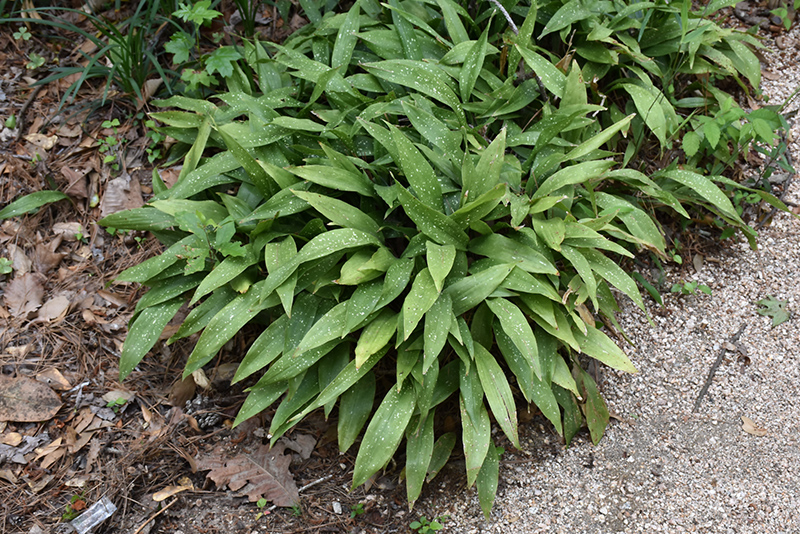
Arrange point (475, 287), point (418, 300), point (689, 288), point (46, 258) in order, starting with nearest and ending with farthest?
point (418, 300) → point (475, 287) → point (689, 288) → point (46, 258)

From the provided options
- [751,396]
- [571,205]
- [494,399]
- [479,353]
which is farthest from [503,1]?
[751,396]

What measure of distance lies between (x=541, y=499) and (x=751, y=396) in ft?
3.15

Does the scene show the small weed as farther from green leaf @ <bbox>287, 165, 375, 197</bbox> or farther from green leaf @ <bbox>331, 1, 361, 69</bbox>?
green leaf @ <bbox>287, 165, 375, 197</bbox>

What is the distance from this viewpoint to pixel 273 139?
2330 millimetres

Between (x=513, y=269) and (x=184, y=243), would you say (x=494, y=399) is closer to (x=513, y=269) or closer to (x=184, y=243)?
(x=513, y=269)

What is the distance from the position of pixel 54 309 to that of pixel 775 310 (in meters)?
3.09

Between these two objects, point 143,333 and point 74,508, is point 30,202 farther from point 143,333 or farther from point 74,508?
point 74,508

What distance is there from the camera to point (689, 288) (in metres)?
2.47

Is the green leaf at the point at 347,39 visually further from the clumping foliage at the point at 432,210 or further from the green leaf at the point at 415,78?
the green leaf at the point at 415,78

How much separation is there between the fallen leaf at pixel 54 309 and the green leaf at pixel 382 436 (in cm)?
149

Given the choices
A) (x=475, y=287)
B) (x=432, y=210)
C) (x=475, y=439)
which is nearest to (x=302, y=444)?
(x=475, y=439)

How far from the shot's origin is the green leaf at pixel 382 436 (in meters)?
1.92

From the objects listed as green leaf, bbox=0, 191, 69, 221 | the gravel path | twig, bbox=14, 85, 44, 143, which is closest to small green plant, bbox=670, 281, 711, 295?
the gravel path

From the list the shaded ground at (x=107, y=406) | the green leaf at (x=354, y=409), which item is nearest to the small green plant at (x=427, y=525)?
the shaded ground at (x=107, y=406)
